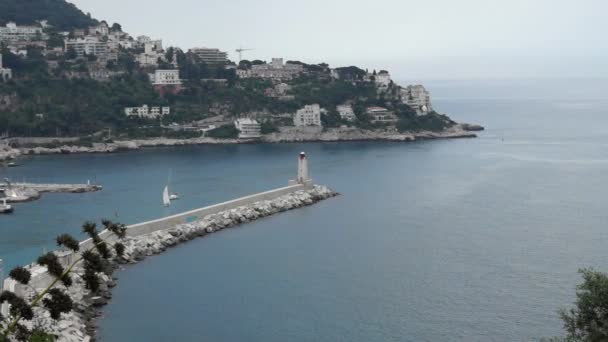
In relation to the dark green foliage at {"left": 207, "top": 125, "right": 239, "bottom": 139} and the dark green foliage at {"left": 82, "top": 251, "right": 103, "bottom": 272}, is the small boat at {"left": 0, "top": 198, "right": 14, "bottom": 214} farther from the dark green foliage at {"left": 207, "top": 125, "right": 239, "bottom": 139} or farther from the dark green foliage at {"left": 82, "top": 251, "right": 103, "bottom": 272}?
the dark green foliage at {"left": 207, "top": 125, "right": 239, "bottom": 139}

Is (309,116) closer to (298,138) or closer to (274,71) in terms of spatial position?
(298,138)

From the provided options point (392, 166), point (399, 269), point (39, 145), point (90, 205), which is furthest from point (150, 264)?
point (39, 145)

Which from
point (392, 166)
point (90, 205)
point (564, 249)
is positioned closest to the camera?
point (564, 249)

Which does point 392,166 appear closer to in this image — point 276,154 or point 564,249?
point 276,154

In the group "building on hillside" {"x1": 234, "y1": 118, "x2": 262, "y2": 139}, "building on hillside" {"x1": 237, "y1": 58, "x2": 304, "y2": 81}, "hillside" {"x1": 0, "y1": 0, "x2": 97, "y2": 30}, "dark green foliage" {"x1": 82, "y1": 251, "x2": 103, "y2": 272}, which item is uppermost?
"hillside" {"x1": 0, "y1": 0, "x2": 97, "y2": 30}

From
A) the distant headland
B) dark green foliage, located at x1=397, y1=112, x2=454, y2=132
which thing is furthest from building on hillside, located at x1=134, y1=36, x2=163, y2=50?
dark green foliage, located at x1=397, y1=112, x2=454, y2=132

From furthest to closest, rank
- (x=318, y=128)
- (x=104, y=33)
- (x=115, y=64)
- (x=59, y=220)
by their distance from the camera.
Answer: (x=104, y=33)
(x=115, y=64)
(x=318, y=128)
(x=59, y=220)

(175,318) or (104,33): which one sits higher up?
(104,33)

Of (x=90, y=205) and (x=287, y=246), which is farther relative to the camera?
(x=90, y=205)
